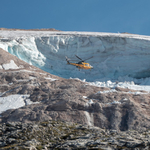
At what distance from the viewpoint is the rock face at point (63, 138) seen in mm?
10789

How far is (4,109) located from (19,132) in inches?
350

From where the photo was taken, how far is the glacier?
34.6 m

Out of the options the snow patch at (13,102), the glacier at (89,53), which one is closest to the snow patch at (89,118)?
the snow patch at (13,102)

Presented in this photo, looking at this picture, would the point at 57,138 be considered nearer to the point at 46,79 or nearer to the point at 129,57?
the point at 46,79

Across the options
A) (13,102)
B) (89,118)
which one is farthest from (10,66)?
(89,118)

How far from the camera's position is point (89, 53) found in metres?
37.1

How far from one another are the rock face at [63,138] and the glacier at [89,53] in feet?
66.2

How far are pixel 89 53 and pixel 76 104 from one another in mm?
17579

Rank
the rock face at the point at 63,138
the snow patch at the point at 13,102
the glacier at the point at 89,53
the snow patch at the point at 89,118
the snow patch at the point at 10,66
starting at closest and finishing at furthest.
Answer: the rock face at the point at 63,138 → the snow patch at the point at 89,118 → the snow patch at the point at 13,102 → the snow patch at the point at 10,66 → the glacier at the point at 89,53

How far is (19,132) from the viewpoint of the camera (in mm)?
12500

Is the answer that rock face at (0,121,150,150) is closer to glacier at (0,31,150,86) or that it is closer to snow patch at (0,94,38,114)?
snow patch at (0,94,38,114)

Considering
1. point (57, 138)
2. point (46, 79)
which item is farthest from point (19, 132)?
point (46, 79)

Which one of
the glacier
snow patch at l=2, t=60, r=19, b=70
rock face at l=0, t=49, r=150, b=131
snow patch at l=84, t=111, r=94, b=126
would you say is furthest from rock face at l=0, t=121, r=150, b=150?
the glacier

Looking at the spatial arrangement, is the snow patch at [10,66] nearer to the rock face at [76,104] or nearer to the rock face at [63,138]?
the rock face at [76,104]
